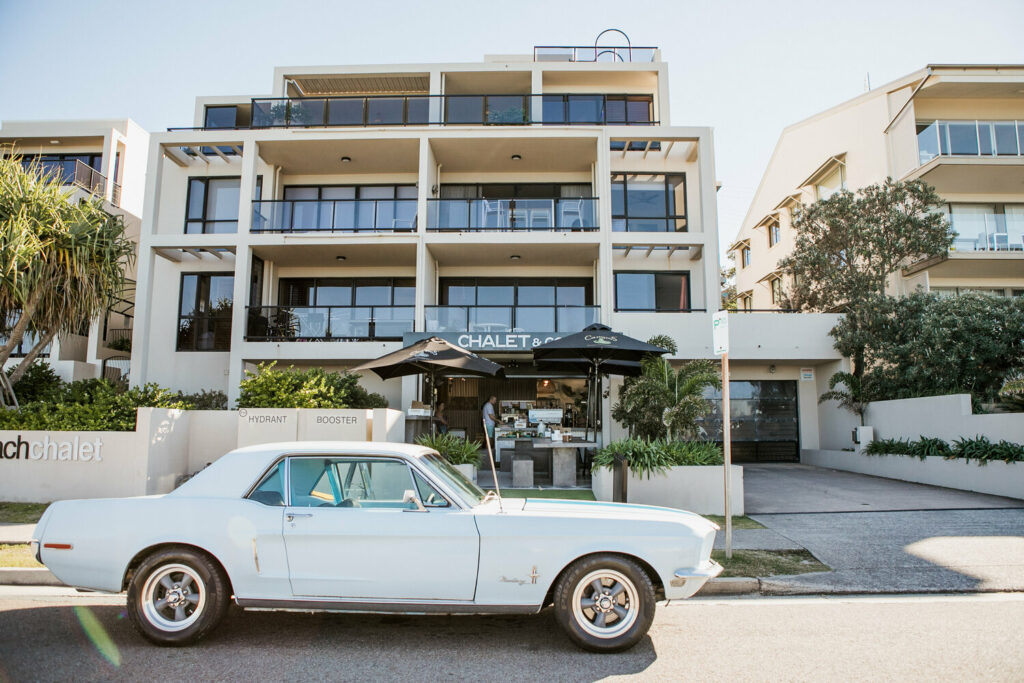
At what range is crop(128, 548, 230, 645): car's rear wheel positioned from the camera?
14.3ft

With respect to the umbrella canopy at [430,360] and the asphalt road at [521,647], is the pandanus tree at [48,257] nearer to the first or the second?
the umbrella canopy at [430,360]

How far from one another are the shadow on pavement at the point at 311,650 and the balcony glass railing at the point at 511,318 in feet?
37.4

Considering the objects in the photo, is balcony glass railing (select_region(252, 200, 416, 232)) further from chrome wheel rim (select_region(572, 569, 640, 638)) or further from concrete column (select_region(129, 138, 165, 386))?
chrome wheel rim (select_region(572, 569, 640, 638))

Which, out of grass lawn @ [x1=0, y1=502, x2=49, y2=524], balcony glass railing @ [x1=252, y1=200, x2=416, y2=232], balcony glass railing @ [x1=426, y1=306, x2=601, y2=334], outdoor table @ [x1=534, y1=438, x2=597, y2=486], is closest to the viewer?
grass lawn @ [x1=0, y1=502, x2=49, y2=524]

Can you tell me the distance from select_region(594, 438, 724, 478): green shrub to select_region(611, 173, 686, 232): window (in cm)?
902

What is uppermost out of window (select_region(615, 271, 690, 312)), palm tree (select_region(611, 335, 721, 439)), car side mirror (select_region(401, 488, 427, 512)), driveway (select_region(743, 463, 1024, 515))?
window (select_region(615, 271, 690, 312))

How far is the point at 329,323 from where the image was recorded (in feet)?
55.4

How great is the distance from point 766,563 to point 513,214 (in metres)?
11.9

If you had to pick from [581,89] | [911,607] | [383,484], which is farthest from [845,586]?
[581,89]

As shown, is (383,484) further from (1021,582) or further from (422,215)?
(422,215)

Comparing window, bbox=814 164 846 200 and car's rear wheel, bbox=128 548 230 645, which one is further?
window, bbox=814 164 846 200

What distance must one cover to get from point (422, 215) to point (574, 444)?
26.0ft

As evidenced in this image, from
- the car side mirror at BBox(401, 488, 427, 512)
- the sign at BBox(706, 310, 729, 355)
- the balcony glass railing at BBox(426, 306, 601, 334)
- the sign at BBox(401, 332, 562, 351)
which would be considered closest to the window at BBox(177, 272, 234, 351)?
the sign at BBox(401, 332, 562, 351)

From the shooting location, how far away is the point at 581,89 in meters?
20.2
